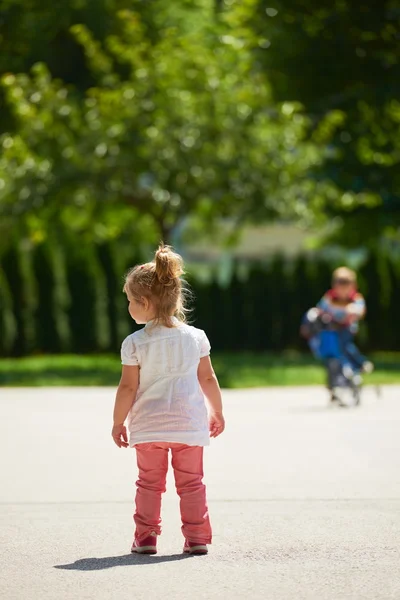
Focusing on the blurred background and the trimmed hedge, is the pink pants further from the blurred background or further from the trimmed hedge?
the trimmed hedge

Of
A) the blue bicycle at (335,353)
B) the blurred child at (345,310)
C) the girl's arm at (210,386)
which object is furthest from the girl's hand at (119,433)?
the blurred child at (345,310)

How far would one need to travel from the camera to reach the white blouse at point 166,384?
266 inches

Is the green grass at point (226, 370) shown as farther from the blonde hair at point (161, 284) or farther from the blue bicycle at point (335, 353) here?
the blonde hair at point (161, 284)

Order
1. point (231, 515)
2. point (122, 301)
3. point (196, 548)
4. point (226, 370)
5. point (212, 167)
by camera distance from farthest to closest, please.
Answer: point (122, 301)
point (212, 167)
point (226, 370)
point (231, 515)
point (196, 548)

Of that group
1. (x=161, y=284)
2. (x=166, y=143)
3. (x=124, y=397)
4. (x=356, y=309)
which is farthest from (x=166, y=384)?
(x=166, y=143)

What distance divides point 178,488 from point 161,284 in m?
0.97

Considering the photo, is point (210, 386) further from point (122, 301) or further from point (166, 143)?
point (122, 301)

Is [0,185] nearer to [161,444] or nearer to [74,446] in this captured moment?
[74,446]

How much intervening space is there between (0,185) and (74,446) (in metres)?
16.6

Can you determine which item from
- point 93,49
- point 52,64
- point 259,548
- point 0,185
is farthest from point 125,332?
point 259,548

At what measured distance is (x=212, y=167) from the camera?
990 inches

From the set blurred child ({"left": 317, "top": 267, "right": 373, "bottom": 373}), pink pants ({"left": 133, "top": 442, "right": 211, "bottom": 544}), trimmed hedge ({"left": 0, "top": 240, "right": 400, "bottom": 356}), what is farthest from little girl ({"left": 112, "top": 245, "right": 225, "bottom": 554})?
trimmed hedge ({"left": 0, "top": 240, "right": 400, "bottom": 356})

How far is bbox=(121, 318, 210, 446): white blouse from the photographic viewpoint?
22.1 ft

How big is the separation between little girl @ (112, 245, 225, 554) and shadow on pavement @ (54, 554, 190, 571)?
8 cm
